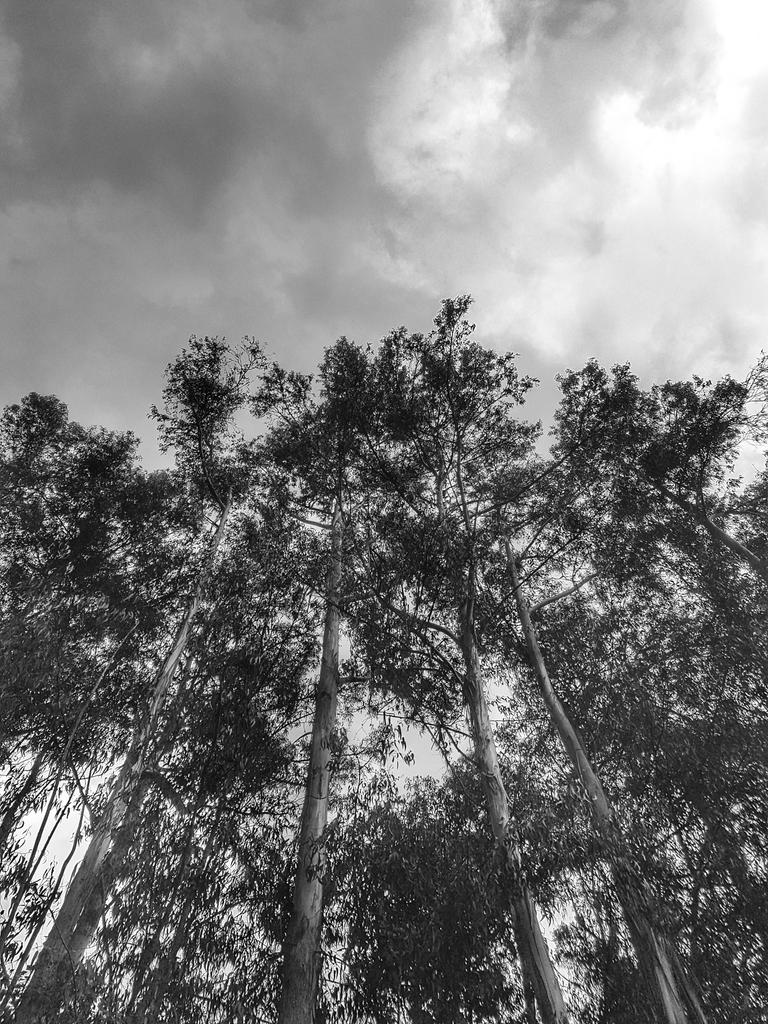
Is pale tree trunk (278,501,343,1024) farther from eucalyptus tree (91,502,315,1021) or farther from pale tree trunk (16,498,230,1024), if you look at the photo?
pale tree trunk (16,498,230,1024)

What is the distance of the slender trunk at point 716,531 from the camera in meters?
9.14

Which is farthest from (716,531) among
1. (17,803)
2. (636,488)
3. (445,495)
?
(17,803)

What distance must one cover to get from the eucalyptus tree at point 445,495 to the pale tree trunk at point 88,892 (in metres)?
3.39

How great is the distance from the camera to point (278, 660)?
7.89 meters

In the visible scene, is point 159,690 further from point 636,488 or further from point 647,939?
point 636,488

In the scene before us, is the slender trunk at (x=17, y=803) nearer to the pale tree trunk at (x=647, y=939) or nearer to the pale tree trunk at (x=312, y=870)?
the pale tree trunk at (x=312, y=870)

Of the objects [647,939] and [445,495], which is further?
[445,495]

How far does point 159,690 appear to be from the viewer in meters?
7.29

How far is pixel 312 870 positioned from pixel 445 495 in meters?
5.99

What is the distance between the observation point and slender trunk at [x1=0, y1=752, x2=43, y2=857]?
5.48m

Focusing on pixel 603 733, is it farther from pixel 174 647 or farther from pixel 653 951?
pixel 174 647

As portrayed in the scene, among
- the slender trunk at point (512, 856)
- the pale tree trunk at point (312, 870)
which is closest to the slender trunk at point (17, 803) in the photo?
the pale tree trunk at point (312, 870)

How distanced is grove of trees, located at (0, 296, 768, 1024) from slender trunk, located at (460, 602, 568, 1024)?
0.03 meters

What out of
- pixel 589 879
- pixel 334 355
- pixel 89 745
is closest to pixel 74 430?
pixel 334 355
